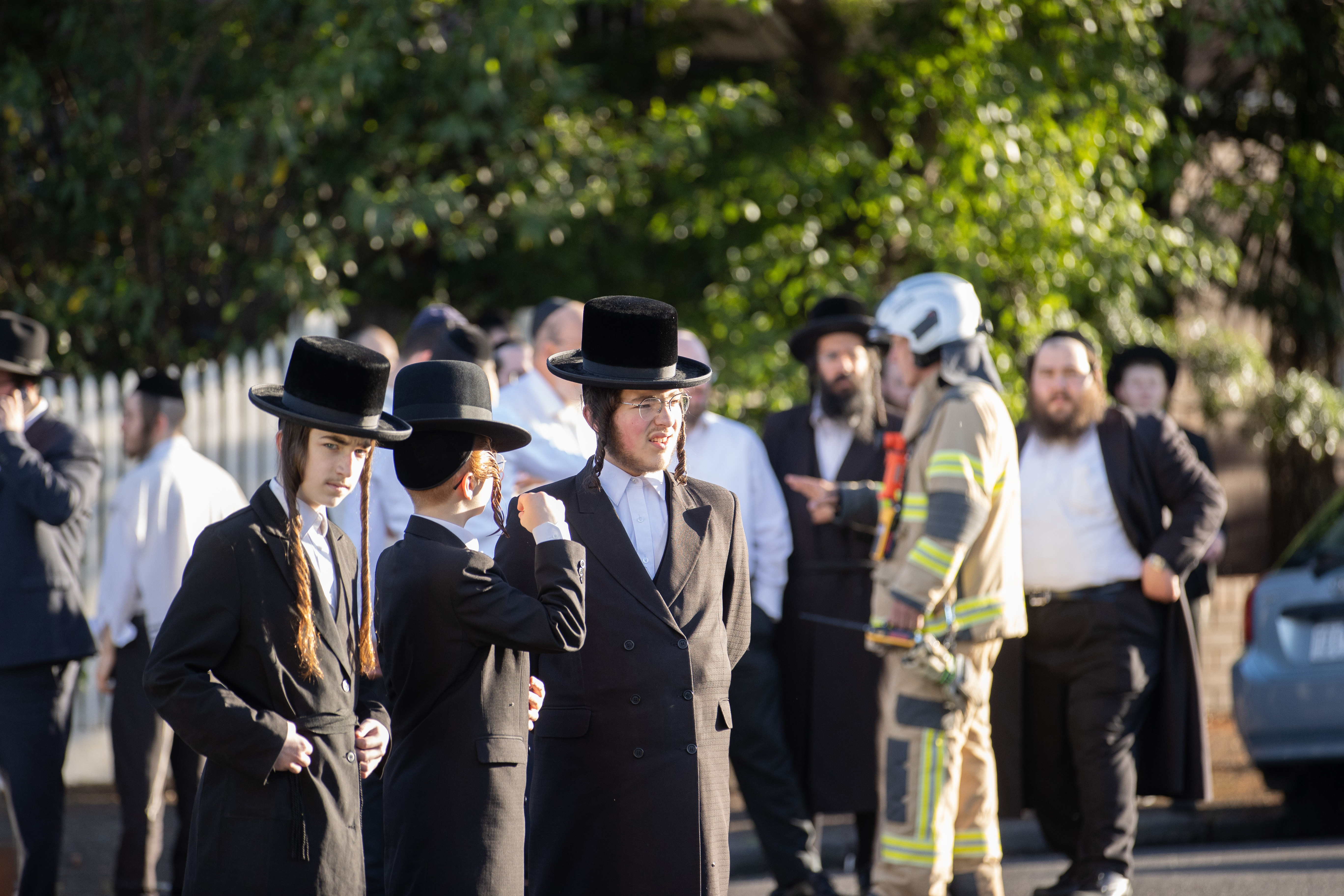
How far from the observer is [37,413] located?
5.77 metres

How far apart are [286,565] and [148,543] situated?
2935 mm

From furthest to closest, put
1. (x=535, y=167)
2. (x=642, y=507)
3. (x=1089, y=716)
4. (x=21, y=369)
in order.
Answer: (x=535, y=167)
(x=1089, y=716)
(x=21, y=369)
(x=642, y=507)

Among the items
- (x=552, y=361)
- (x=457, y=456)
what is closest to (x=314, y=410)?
(x=457, y=456)

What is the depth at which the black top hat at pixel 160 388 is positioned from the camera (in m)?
6.10

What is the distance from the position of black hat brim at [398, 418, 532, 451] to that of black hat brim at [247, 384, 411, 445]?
9 cm

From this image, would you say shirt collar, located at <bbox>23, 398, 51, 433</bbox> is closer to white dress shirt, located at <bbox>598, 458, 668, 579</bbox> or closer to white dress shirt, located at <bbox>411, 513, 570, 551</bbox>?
white dress shirt, located at <bbox>411, 513, 570, 551</bbox>

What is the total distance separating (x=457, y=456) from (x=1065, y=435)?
3.26 m

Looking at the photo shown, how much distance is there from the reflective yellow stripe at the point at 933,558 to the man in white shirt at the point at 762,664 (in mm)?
1111

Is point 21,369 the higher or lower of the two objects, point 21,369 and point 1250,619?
the higher

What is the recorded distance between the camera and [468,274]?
11.4 m

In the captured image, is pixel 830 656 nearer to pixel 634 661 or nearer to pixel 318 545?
pixel 634 661

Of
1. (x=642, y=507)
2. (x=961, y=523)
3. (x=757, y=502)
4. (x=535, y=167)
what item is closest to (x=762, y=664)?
(x=757, y=502)

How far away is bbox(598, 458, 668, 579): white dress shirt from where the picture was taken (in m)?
3.82

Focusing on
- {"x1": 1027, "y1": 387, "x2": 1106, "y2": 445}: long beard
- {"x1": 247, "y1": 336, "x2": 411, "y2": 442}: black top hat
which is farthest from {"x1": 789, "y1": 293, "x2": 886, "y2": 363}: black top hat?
{"x1": 247, "y1": 336, "x2": 411, "y2": 442}: black top hat
